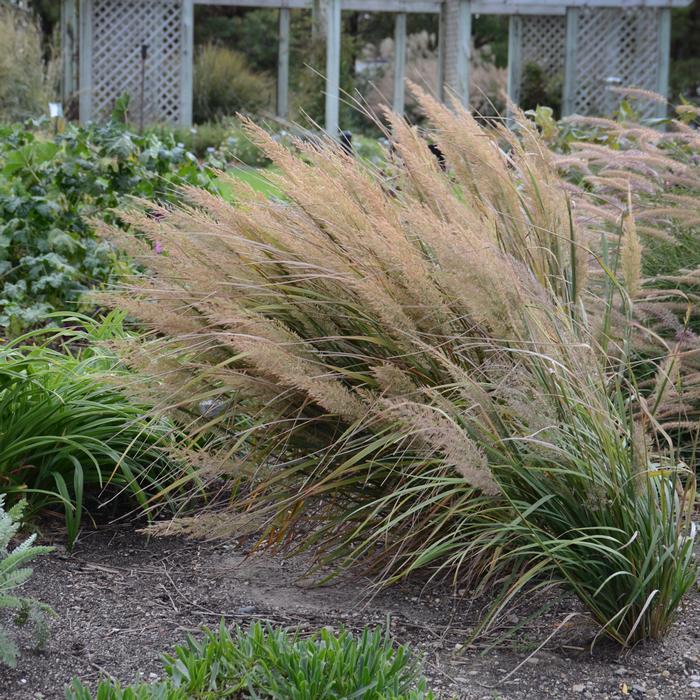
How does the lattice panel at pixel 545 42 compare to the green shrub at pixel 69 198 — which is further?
the lattice panel at pixel 545 42

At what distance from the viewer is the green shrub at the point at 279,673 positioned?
1756 mm

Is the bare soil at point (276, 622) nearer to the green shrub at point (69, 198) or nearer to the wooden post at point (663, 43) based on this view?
the green shrub at point (69, 198)

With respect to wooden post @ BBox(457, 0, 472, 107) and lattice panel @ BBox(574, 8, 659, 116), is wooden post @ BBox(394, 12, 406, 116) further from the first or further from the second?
lattice panel @ BBox(574, 8, 659, 116)

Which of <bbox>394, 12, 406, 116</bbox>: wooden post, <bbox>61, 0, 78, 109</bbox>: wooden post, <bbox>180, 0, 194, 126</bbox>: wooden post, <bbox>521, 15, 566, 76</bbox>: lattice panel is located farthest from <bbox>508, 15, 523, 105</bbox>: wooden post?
<bbox>61, 0, 78, 109</bbox>: wooden post

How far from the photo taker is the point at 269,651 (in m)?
1.87

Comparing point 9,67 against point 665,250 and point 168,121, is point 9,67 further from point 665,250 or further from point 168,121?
point 665,250

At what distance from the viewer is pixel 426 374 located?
244 cm

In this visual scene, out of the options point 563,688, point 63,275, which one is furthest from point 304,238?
point 63,275

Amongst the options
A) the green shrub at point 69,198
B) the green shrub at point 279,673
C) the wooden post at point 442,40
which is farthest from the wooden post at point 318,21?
the green shrub at point 279,673

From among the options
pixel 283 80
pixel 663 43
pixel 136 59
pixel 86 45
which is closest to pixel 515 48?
pixel 663 43

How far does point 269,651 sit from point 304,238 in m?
1.00

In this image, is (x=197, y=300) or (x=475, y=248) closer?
(x=475, y=248)

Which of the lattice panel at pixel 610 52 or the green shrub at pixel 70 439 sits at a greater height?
the lattice panel at pixel 610 52

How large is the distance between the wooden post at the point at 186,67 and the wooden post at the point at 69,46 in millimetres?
1622
